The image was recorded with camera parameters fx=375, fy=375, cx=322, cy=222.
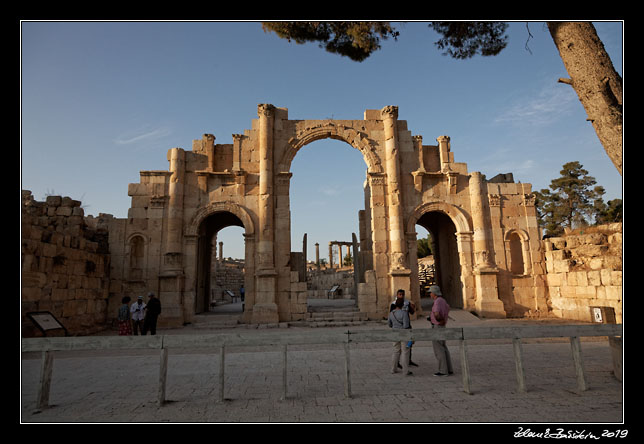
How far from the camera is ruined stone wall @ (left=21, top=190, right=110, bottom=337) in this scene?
9.73 metres

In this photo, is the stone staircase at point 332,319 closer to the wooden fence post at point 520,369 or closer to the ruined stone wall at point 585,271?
the ruined stone wall at point 585,271

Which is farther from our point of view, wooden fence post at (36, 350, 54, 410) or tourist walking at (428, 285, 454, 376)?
tourist walking at (428, 285, 454, 376)

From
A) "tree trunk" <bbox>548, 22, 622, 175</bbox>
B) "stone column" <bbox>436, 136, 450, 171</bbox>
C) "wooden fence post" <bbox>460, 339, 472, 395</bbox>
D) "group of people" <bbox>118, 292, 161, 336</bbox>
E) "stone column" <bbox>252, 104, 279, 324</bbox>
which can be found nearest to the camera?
"wooden fence post" <bbox>460, 339, 472, 395</bbox>

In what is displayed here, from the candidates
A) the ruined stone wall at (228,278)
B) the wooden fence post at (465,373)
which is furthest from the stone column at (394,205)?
the ruined stone wall at (228,278)

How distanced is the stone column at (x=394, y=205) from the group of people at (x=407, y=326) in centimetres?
671

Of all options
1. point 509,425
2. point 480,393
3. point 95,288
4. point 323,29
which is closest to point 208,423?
point 509,425

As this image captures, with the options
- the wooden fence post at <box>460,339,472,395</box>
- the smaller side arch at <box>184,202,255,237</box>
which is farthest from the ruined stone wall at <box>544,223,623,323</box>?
the smaller side arch at <box>184,202,255,237</box>

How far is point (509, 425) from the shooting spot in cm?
348

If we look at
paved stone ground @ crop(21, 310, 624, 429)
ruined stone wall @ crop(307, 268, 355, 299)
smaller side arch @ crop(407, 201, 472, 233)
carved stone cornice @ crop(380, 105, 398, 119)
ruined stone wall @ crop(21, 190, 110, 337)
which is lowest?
ruined stone wall @ crop(307, 268, 355, 299)

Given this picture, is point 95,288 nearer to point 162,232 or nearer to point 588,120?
point 162,232

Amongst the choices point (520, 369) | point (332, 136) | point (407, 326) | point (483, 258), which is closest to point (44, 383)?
point (407, 326)

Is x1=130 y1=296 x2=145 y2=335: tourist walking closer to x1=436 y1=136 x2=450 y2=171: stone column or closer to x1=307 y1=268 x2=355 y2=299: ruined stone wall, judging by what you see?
x1=436 y1=136 x2=450 y2=171: stone column

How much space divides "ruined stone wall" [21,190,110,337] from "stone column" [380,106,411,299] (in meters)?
10.3

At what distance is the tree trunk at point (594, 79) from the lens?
16.1 feet
